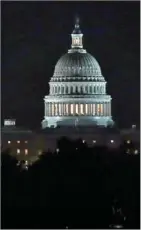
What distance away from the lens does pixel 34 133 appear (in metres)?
153

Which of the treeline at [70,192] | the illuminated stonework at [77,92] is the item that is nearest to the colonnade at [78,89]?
the illuminated stonework at [77,92]

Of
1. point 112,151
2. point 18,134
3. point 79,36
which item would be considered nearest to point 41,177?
point 112,151

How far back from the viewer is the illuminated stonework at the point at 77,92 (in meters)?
161

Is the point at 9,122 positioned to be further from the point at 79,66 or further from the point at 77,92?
the point at 79,66

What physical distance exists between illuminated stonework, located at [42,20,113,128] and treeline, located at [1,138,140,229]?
7052 centimetres

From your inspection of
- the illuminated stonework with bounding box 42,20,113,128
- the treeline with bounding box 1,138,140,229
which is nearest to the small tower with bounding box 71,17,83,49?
the illuminated stonework with bounding box 42,20,113,128

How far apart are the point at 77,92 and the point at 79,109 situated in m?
2.13

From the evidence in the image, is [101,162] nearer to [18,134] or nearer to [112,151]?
[112,151]

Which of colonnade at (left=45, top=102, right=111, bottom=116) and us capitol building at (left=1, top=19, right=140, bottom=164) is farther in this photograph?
colonnade at (left=45, top=102, right=111, bottom=116)

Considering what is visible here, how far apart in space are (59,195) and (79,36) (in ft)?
286

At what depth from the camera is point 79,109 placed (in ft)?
532

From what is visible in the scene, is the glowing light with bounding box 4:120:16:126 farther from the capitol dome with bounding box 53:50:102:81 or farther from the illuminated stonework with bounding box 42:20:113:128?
the capitol dome with bounding box 53:50:102:81

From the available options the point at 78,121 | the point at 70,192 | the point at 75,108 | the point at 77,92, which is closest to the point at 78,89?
the point at 77,92

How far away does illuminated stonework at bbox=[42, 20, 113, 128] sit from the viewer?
161 meters
